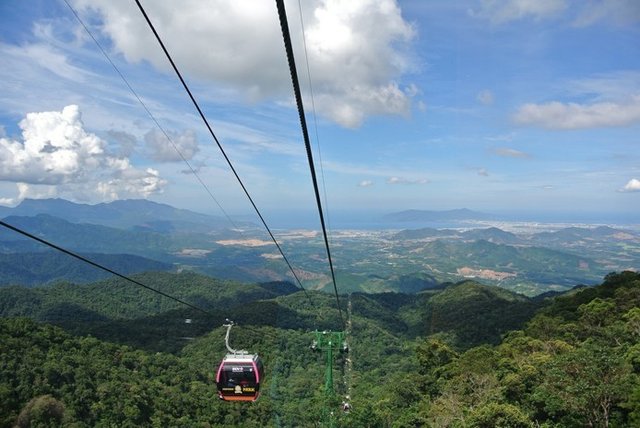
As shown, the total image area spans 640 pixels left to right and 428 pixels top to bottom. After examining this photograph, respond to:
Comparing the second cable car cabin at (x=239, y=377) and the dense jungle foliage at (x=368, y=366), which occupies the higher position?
the second cable car cabin at (x=239, y=377)

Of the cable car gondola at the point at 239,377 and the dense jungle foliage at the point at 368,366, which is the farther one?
the dense jungle foliage at the point at 368,366

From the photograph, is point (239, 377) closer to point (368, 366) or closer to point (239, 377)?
point (239, 377)

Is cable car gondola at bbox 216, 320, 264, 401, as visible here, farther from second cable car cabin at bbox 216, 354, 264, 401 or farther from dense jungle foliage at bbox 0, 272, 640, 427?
dense jungle foliage at bbox 0, 272, 640, 427

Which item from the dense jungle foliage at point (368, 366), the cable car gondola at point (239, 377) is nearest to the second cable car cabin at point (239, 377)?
the cable car gondola at point (239, 377)

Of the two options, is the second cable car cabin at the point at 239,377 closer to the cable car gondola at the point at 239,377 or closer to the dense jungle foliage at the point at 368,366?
the cable car gondola at the point at 239,377

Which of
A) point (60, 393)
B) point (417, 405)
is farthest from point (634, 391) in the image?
point (60, 393)

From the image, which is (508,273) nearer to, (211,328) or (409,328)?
(409,328)

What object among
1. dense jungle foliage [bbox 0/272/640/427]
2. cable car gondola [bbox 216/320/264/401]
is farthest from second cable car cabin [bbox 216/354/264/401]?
dense jungle foliage [bbox 0/272/640/427]
